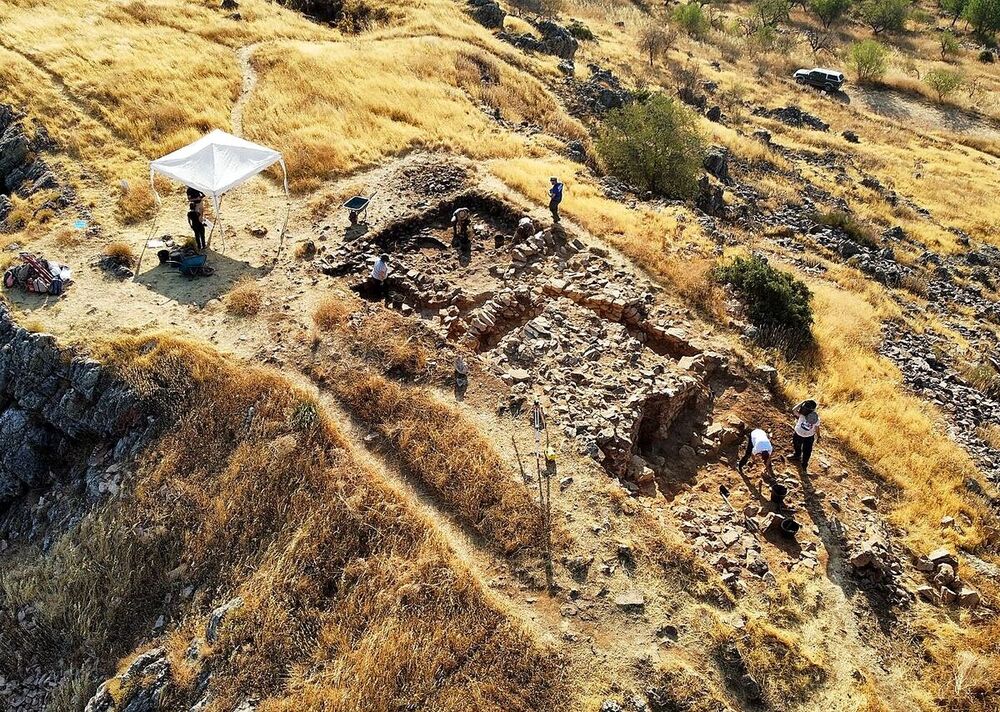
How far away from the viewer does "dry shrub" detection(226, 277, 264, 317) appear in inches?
760

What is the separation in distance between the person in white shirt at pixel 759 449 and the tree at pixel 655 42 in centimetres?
5179

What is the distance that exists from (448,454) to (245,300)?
27.8 feet

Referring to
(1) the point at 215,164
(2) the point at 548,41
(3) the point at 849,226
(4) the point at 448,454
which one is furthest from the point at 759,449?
(2) the point at 548,41

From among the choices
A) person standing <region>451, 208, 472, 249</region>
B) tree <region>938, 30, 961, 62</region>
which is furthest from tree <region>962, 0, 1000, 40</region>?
person standing <region>451, 208, 472, 249</region>

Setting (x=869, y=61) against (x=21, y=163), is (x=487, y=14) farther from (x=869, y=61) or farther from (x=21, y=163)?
(x=869, y=61)

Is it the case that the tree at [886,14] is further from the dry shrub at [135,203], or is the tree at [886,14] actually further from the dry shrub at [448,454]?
the dry shrub at [448,454]

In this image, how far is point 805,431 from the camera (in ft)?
53.9

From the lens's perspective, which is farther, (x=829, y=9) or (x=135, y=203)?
(x=829, y=9)

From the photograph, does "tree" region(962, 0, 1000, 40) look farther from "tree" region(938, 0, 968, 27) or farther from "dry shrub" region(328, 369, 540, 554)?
"dry shrub" region(328, 369, 540, 554)

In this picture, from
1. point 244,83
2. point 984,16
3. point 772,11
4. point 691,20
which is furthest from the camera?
point 984,16

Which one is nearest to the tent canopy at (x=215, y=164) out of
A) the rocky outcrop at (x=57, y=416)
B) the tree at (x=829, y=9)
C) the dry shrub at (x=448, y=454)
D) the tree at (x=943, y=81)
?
the rocky outcrop at (x=57, y=416)

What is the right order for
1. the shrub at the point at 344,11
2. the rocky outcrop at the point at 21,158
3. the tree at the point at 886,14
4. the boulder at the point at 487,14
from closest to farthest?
the rocky outcrop at the point at 21,158
the shrub at the point at 344,11
the boulder at the point at 487,14
the tree at the point at 886,14

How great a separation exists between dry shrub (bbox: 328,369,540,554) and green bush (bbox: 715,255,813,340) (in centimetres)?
1149

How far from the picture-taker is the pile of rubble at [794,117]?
177 feet
